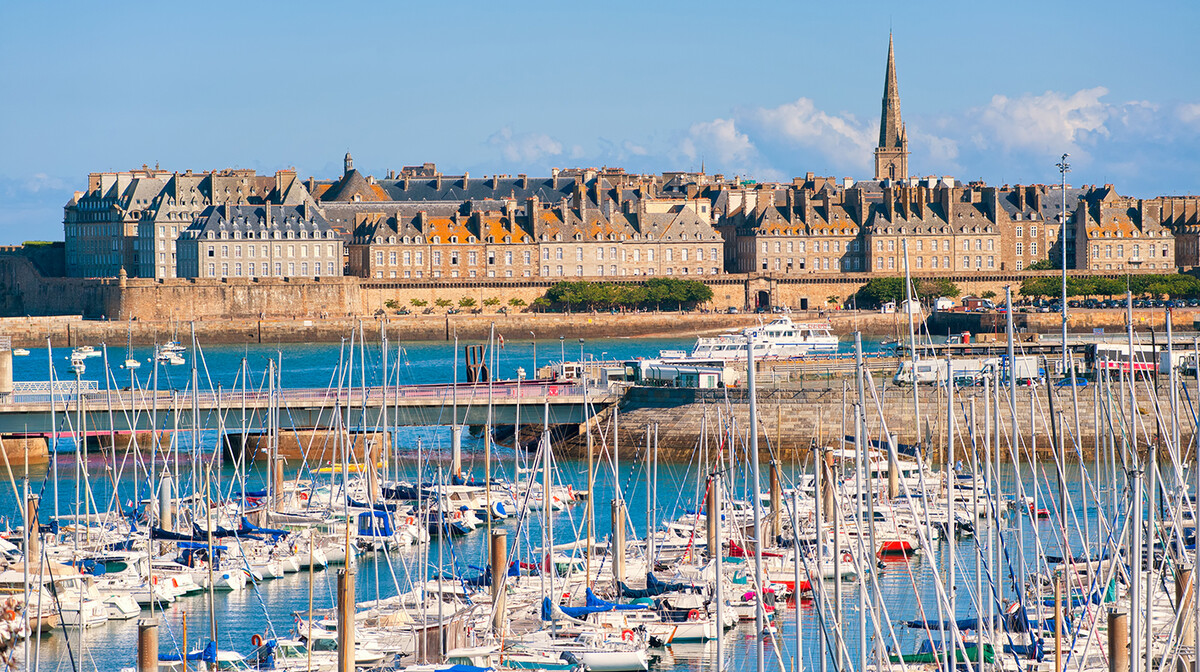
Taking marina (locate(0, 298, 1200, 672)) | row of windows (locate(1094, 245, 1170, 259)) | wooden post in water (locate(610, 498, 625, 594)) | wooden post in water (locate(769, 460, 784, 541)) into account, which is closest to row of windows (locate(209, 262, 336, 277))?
row of windows (locate(1094, 245, 1170, 259))

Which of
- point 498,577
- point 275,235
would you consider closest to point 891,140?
point 275,235

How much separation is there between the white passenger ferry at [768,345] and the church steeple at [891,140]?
215ft

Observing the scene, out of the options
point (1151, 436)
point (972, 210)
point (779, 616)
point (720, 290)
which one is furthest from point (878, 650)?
point (972, 210)

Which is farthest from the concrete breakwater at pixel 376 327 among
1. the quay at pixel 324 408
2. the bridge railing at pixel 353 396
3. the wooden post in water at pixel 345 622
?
the wooden post in water at pixel 345 622

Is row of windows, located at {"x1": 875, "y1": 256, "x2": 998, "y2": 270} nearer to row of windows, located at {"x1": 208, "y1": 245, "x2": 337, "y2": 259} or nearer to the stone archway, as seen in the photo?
the stone archway

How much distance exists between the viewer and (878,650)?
15891mm

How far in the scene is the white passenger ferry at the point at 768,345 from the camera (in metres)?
48.6

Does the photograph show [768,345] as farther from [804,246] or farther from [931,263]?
[931,263]

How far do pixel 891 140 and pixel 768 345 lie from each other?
73.6 meters

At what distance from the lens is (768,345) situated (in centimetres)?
5262

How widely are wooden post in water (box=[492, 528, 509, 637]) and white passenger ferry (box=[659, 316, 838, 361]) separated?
81.7 ft

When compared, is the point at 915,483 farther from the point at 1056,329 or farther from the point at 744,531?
the point at 1056,329

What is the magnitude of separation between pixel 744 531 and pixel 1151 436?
12.5 m

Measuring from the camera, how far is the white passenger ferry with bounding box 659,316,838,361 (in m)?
48.6
